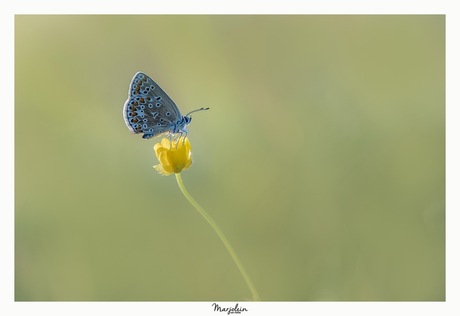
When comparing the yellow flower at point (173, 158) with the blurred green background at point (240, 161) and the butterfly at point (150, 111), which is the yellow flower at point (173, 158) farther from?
the blurred green background at point (240, 161)

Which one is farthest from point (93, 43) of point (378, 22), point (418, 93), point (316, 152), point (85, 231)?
point (418, 93)

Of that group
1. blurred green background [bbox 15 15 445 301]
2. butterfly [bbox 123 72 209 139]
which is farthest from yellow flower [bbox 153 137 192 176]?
blurred green background [bbox 15 15 445 301]

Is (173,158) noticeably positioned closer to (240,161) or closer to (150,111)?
(150,111)

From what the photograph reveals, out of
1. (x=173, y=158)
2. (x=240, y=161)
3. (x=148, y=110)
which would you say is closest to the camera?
(x=173, y=158)

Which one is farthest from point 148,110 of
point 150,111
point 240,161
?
point 240,161

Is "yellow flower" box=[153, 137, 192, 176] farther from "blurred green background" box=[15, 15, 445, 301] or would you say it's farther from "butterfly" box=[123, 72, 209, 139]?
"blurred green background" box=[15, 15, 445, 301]

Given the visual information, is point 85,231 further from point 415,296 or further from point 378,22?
point 378,22
